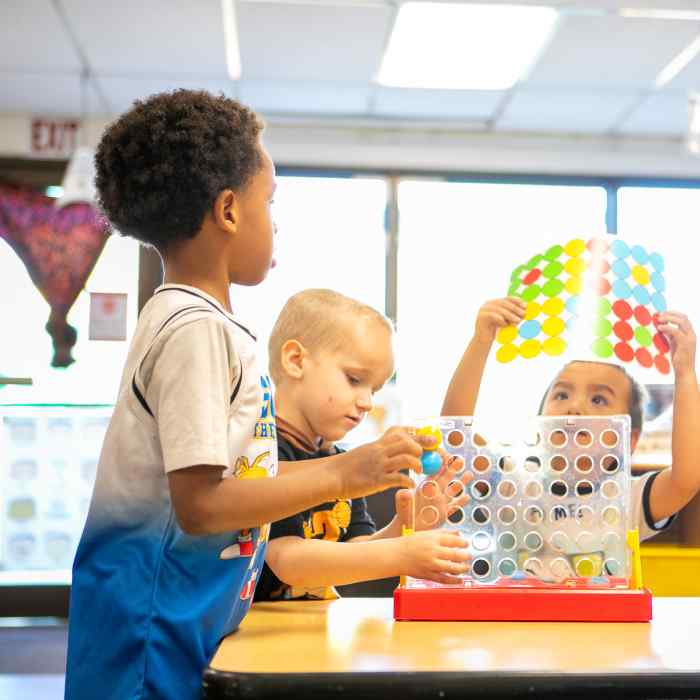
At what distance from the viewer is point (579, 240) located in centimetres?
106

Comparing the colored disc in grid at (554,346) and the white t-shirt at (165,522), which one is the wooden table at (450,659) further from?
the colored disc in grid at (554,346)

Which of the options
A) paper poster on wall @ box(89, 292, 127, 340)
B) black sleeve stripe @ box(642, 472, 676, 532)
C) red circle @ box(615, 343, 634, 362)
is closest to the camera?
red circle @ box(615, 343, 634, 362)

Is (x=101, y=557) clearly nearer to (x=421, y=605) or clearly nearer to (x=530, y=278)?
(x=421, y=605)

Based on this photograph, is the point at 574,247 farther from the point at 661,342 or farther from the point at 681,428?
the point at 681,428

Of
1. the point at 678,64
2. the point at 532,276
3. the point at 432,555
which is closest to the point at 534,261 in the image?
the point at 532,276

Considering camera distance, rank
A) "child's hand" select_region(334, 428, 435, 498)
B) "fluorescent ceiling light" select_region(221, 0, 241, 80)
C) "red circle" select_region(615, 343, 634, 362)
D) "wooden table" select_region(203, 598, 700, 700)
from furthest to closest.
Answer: "fluorescent ceiling light" select_region(221, 0, 241, 80)
"red circle" select_region(615, 343, 634, 362)
"child's hand" select_region(334, 428, 435, 498)
"wooden table" select_region(203, 598, 700, 700)

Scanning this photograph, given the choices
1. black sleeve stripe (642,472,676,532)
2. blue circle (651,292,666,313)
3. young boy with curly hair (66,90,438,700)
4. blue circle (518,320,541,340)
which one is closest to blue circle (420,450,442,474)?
young boy with curly hair (66,90,438,700)

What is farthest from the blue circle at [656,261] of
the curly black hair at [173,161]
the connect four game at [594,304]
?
the curly black hair at [173,161]

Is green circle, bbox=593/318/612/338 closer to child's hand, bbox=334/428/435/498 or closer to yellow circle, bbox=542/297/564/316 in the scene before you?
yellow circle, bbox=542/297/564/316

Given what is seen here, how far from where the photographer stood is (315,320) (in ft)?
3.90

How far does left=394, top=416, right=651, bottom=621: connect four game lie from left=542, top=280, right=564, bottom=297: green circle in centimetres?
17

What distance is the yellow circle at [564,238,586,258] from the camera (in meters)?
1.05

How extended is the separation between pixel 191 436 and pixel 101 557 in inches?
6.5

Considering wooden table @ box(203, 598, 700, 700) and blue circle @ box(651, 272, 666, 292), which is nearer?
wooden table @ box(203, 598, 700, 700)
